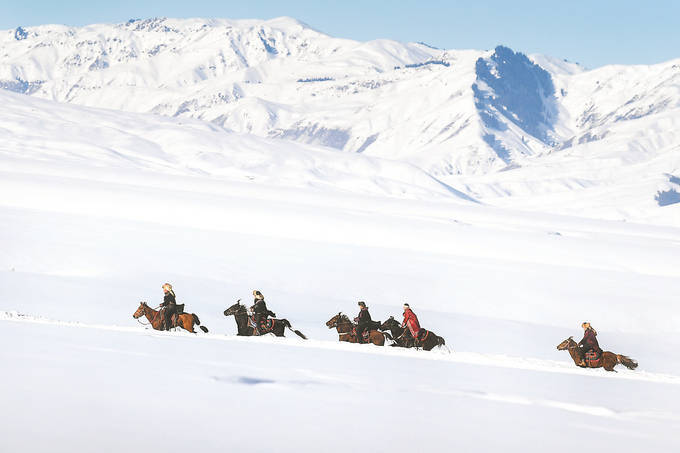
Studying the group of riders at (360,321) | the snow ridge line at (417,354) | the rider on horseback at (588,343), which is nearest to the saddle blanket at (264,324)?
the group of riders at (360,321)

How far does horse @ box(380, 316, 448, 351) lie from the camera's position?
22.1m

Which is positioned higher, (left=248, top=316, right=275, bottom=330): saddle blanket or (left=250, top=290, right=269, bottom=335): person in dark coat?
(left=250, top=290, right=269, bottom=335): person in dark coat

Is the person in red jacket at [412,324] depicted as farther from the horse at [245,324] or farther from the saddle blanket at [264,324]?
the saddle blanket at [264,324]

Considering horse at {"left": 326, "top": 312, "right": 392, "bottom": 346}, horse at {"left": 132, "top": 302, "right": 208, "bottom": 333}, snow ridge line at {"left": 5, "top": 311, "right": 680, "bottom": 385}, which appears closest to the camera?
snow ridge line at {"left": 5, "top": 311, "right": 680, "bottom": 385}

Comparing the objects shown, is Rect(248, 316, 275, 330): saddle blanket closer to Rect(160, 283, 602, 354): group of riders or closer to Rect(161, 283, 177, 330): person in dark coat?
Rect(160, 283, 602, 354): group of riders

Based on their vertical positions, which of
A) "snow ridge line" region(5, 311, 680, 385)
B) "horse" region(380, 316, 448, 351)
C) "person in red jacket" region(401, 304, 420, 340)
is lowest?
"snow ridge line" region(5, 311, 680, 385)

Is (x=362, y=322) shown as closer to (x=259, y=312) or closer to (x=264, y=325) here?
(x=264, y=325)

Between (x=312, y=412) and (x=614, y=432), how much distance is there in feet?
15.4

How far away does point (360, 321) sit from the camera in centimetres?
2258

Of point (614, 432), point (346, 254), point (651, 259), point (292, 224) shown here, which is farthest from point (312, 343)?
point (651, 259)

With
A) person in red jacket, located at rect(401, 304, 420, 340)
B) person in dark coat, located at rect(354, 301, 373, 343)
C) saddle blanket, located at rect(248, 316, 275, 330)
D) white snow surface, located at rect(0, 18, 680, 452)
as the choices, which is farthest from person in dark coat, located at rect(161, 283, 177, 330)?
person in red jacket, located at rect(401, 304, 420, 340)

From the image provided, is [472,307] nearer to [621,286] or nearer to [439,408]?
[621,286]

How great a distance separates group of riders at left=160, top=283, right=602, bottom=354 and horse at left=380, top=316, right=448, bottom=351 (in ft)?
0.22

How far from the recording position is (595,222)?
4626 inches
